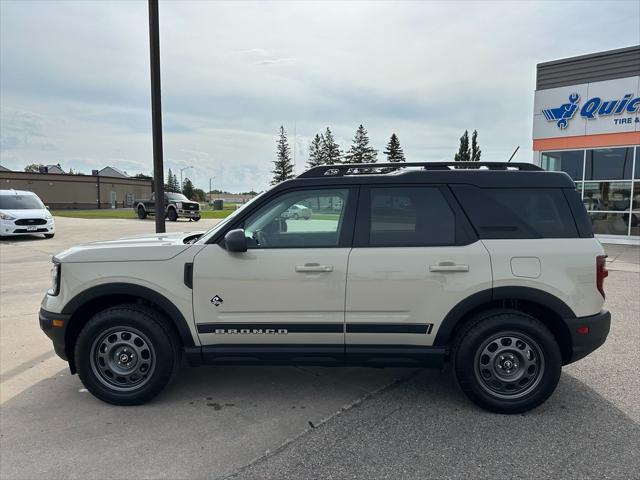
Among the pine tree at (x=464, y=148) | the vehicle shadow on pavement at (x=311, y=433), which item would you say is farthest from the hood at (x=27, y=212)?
the pine tree at (x=464, y=148)

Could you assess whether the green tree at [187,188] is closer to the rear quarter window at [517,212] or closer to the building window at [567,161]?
the building window at [567,161]

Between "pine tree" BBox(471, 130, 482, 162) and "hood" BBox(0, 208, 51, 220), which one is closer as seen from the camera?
"hood" BBox(0, 208, 51, 220)

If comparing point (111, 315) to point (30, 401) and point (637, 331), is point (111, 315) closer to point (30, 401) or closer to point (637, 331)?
point (30, 401)

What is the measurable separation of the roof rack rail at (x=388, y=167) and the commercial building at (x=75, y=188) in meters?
61.8

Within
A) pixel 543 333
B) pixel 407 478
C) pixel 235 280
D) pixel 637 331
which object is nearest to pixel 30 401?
pixel 235 280

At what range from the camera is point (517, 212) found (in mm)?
3529

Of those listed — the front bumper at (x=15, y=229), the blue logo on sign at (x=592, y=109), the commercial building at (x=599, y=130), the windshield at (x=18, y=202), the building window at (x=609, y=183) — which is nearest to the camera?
the blue logo on sign at (x=592, y=109)

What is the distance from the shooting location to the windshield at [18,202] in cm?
1674

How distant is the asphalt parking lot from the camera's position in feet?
9.24

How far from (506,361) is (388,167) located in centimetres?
181

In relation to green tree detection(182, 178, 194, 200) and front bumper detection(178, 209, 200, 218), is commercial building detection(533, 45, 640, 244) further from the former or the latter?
green tree detection(182, 178, 194, 200)

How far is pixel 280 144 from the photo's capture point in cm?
7500

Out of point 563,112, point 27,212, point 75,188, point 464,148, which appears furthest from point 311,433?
point 75,188

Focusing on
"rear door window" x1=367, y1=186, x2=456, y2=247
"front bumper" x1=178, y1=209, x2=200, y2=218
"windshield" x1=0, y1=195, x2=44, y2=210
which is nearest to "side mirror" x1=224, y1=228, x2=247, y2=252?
"rear door window" x1=367, y1=186, x2=456, y2=247
